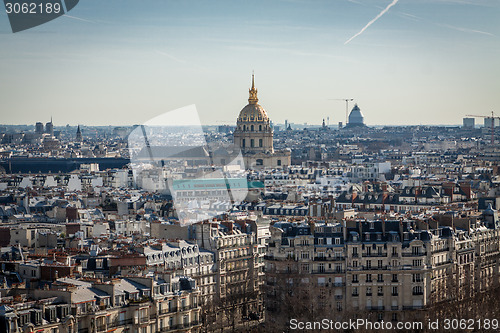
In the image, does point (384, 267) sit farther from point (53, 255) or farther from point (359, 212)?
point (359, 212)

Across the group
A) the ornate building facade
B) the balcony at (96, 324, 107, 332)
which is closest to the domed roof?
the ornate building facade

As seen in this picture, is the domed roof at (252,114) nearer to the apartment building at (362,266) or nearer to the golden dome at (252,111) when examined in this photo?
the golden dome at (252,111)

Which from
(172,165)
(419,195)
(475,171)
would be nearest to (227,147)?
(172,165)

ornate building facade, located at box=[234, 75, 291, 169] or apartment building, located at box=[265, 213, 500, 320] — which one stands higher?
ornate building facade, located at box=[234, 75, 291, 169]

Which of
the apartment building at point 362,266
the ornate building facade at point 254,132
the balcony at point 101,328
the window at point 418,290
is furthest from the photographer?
the ornate building facade at point 254,132

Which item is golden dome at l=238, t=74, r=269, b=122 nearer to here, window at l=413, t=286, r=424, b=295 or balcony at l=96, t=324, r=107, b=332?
window at l=413, t=286, r=424, b=295

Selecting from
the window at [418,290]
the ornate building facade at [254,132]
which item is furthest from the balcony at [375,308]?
the ornate building facade at [254,132]

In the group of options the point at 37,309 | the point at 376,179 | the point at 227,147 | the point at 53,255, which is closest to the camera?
the point at 37,309

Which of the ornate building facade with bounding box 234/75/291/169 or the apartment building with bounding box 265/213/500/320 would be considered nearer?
the apartment building with bounding box 265/213/500/320

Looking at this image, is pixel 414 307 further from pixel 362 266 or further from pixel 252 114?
pixel 252 114
